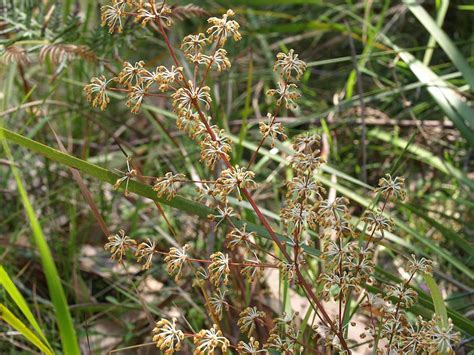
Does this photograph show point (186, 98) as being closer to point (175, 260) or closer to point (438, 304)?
point (175, 260)

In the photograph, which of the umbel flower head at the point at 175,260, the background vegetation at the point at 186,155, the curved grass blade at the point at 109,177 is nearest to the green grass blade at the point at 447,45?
the background vegetation at the point at 186,155

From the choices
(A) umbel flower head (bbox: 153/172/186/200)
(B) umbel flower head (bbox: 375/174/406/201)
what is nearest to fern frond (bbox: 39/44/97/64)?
(A) umbel flower head (bbox: 153/172/186/200)

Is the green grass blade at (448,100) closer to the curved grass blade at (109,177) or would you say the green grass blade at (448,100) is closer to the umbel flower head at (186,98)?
the curved grass blade at (109,177)

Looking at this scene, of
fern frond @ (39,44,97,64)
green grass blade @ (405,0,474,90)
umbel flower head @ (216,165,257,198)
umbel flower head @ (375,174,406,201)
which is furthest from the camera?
green grass blade @ (405,0,474,90)

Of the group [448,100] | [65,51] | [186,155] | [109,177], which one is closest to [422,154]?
[448,100]

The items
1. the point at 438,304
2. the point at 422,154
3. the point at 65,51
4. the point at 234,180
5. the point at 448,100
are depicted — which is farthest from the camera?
the point at 422,154

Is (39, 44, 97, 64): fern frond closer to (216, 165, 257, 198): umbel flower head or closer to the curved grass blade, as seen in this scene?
the curved grass blade

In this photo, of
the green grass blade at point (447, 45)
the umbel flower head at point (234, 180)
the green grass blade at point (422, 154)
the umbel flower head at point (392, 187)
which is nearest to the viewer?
the umbel flower head at point (234, 180)
